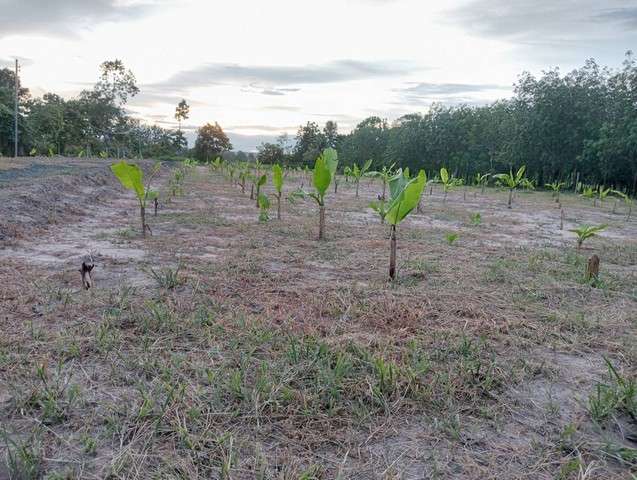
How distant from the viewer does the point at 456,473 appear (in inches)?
65.8

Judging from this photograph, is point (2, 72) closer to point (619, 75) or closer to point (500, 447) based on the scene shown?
point (619, 75)

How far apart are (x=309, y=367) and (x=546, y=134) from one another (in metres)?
25.3

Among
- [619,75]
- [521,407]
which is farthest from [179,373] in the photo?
Result: [619,75]

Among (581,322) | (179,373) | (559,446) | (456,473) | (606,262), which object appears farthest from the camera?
(606,262)

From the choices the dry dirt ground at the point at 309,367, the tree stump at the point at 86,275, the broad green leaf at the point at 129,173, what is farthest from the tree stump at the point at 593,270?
the broad green leaf at the point at 129,173

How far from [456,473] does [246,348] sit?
48.7 inches

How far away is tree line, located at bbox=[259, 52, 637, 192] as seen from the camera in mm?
21230

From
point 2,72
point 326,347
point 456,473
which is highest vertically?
point 2,72

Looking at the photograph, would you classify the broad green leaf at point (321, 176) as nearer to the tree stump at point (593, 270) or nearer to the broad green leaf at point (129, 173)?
the broad green leaf at point (129, 173)

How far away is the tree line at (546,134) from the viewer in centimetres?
2123

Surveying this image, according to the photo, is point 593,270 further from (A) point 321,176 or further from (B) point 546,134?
(B) point 546,134

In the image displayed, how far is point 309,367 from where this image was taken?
7.52ft

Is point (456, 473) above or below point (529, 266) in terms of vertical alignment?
below

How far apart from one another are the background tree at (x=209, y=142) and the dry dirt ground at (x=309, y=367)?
1824 inches
